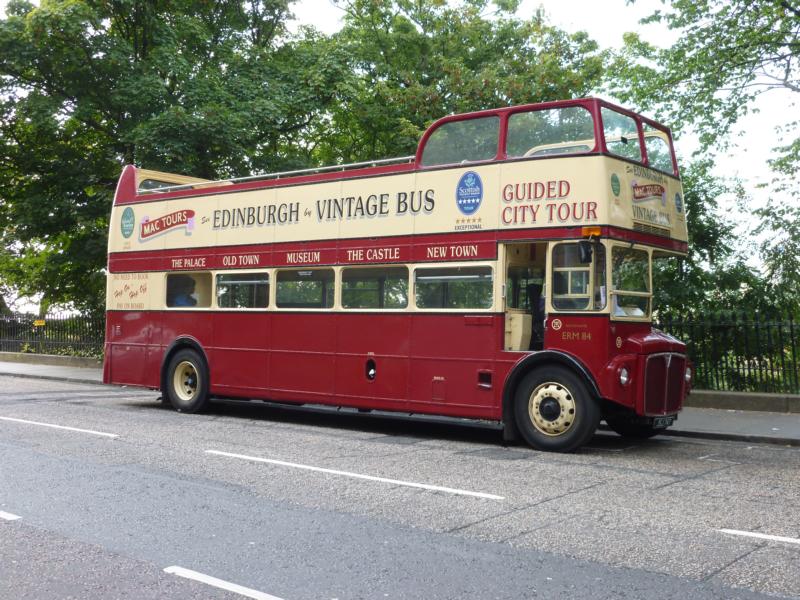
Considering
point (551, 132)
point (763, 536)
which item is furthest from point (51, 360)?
point (763, 536)

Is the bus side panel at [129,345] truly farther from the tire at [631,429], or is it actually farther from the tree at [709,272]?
the tree at [709,272]

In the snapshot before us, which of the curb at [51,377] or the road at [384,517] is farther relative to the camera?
the curb at [51,377]

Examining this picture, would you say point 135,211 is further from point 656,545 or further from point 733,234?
point 656,545

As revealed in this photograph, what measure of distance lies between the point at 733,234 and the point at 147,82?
1435 cm

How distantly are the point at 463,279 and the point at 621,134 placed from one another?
267 centimetres

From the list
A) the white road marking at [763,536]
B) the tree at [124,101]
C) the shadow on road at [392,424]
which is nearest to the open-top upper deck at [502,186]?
the shadow on road at [392,424]

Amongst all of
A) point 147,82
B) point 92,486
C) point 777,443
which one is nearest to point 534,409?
point 777,443

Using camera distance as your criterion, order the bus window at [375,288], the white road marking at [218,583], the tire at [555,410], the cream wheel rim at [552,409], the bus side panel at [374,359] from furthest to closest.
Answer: the bus window at [375,288] < the bus side panel at [374,359] < the cream wheel rim at [552,409] < the tire at [555,410] < the white road marking at [218,583]

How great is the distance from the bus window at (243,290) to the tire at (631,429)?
5537mm

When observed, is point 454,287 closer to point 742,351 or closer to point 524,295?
point 524,295

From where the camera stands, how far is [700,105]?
18.6 metres

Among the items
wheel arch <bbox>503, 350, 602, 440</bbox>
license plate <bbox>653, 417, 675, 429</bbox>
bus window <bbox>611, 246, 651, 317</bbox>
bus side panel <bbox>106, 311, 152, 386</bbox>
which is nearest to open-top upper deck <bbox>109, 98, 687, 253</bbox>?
bus window <bbox>611, 246, 651, 317</bbox>

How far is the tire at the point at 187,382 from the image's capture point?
44.9 feet

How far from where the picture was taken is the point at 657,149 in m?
10.9
